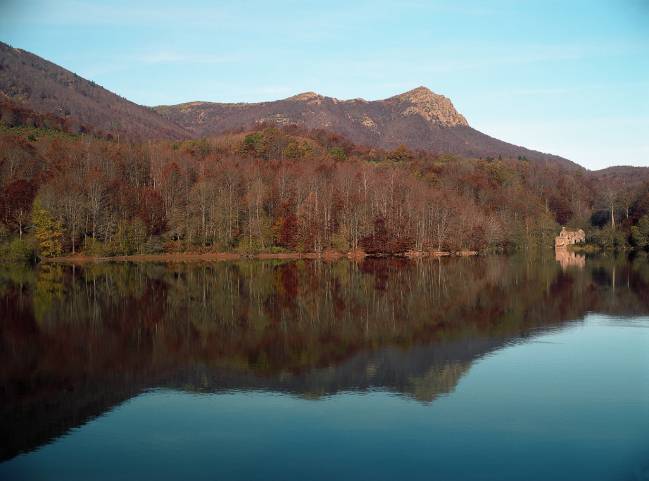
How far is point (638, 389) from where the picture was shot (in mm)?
15539

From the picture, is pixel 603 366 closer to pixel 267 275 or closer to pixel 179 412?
pixel 179 412

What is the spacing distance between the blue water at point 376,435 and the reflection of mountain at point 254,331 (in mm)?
866

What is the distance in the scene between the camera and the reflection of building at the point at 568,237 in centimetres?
9517

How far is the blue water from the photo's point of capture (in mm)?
10750

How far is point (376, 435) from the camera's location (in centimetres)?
1230

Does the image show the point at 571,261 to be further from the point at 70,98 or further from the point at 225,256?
the point at 70,98

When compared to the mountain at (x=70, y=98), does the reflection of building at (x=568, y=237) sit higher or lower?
lower

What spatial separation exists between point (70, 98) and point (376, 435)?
165202mm

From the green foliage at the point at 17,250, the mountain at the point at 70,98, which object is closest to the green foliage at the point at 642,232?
the green foliage at the point at 17,250

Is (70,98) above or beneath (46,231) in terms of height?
above

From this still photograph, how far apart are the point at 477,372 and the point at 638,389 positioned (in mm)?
A: 4000

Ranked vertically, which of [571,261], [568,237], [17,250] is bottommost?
[571,261]

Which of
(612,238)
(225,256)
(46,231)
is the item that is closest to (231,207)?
(225,256)

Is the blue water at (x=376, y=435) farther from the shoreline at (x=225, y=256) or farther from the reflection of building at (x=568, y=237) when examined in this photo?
the reflection of building at (x=568, y=237)
